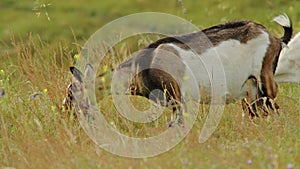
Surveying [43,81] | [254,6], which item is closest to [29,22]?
[254,6]

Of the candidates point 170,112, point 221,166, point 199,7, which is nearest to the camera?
point 221,166

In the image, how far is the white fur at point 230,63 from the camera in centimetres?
895

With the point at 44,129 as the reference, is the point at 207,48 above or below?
above

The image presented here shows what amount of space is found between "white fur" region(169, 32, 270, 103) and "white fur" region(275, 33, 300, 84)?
80cm

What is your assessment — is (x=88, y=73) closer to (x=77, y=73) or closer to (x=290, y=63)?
(x=77, y=73)

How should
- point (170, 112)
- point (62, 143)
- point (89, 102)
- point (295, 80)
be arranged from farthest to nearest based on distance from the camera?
1. point (295, 80)
2. point (170, 112)
3. point (89, 102)
4. point (62, 143)

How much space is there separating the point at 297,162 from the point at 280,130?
4.15 ft

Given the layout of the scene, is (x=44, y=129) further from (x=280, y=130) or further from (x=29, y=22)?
(x=29, y=22)

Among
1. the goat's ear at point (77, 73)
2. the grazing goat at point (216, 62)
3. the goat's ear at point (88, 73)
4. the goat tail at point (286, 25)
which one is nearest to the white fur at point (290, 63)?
the goat tail at point (286, 25)

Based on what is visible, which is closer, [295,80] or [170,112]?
[170,112]

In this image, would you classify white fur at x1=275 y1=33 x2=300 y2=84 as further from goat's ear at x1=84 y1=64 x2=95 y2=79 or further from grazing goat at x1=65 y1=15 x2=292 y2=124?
goat's ear at x1=84 y1=64 x2=95 y2=79

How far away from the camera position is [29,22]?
29.5 m

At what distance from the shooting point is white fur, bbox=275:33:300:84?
9820 mm

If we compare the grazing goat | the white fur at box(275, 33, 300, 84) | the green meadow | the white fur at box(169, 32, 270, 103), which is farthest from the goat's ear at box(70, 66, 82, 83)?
the white fur at box(275, 33, 300, 84)
